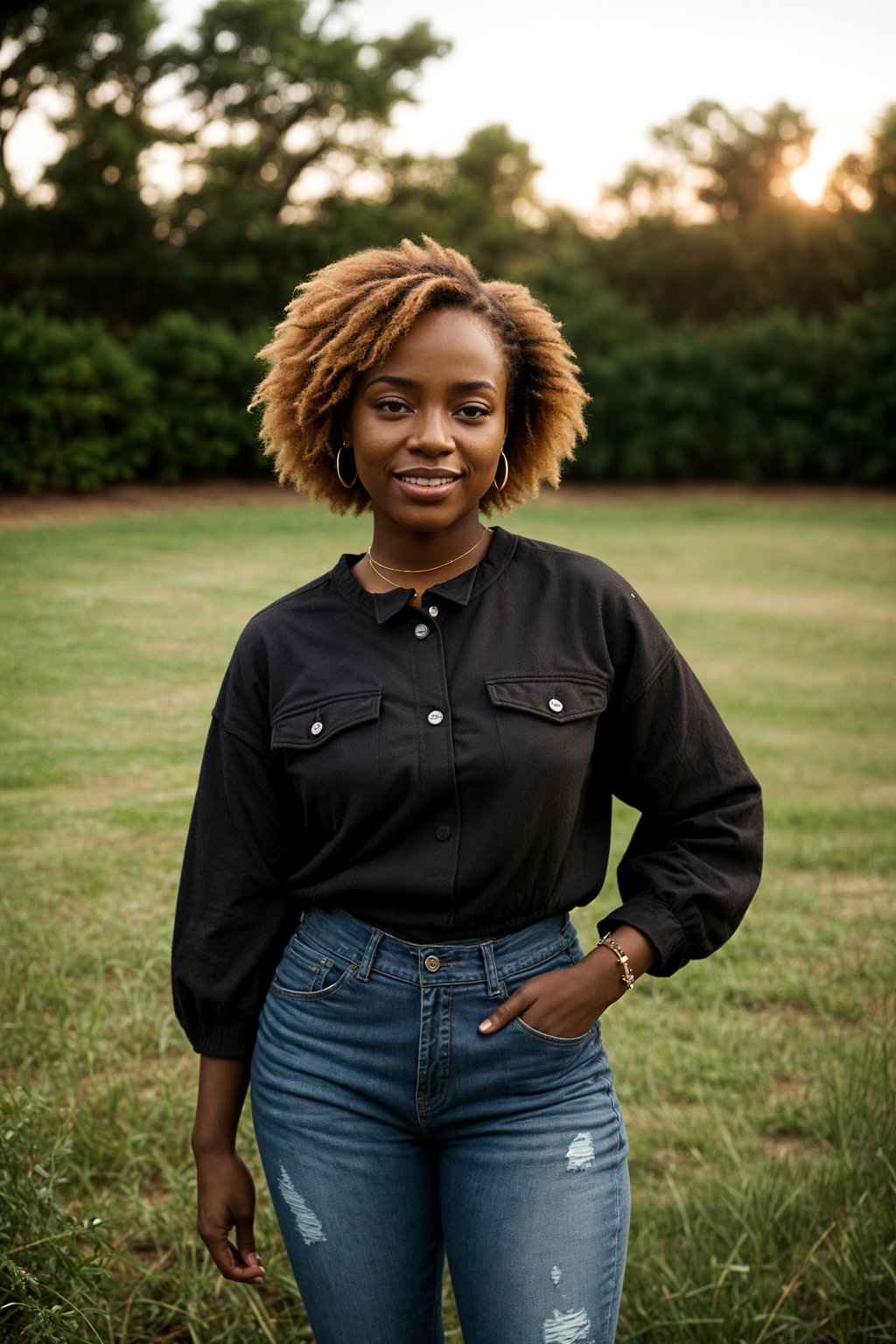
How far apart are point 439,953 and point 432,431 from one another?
0.77m

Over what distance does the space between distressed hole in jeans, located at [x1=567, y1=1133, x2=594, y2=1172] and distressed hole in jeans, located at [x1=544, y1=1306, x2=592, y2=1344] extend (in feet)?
0.61

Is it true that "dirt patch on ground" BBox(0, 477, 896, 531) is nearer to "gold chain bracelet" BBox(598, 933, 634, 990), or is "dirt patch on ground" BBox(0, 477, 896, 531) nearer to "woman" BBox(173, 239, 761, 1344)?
"woman" BBox(173, 239, 761, 1344)

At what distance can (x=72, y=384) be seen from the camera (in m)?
6.68

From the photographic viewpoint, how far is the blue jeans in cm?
173

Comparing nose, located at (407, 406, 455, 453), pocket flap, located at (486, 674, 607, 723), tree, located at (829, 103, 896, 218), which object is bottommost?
pocket flap, located at (486, 674, 607, 723)

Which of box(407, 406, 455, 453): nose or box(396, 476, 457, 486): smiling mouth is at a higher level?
box(407, 406, 455, 453): nose

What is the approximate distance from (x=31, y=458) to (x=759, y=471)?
14.9 m

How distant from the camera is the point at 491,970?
1.80m

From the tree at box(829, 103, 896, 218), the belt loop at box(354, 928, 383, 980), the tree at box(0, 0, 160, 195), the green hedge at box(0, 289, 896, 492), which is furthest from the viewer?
the tree at box(829, 103, 896, 218)

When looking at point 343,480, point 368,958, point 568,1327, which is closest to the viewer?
point 568,1327

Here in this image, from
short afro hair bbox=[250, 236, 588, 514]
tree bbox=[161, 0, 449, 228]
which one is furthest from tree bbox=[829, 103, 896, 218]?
short afro hair bbox=[250, 236, 588, 514]

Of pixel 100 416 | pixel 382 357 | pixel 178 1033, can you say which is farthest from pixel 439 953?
pixel 100 416

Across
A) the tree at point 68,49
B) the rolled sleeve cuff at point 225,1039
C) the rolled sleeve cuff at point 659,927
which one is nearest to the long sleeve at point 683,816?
the rolled sleeve cuff at point 659,927

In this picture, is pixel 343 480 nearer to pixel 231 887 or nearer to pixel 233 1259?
pixel 231 887
